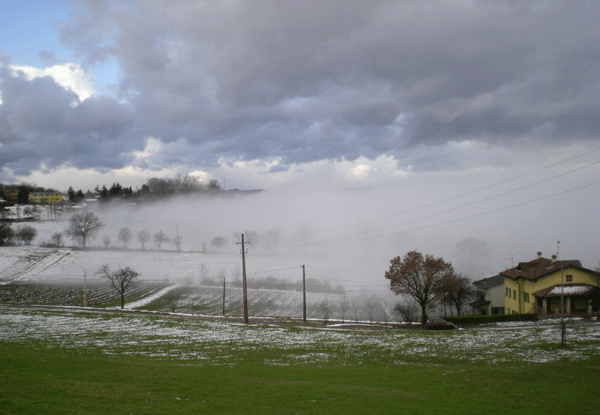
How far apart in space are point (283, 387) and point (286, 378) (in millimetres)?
2633

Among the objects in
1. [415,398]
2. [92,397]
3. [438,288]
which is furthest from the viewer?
[438,288]

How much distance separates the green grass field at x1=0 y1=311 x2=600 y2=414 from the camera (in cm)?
1557

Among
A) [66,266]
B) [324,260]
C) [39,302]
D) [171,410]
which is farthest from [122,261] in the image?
[171,410]

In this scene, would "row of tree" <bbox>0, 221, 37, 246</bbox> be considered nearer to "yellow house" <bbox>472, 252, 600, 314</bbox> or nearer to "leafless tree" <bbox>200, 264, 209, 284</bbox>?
"leafless tree" <bbox>200, 264, 209, 284</bbox>

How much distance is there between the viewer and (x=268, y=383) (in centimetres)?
1956

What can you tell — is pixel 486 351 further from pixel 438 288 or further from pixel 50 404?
pixel 50 404

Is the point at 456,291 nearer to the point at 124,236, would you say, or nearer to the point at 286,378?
the point at 286,378

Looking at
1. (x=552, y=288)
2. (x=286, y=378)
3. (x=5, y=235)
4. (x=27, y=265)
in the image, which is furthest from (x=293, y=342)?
(x=5, y=235)

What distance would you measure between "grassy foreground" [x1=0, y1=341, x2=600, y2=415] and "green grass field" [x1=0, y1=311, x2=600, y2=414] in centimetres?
5

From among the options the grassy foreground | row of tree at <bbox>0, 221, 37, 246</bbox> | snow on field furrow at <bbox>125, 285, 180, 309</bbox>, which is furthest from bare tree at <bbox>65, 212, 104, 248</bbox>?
the grassy foreground

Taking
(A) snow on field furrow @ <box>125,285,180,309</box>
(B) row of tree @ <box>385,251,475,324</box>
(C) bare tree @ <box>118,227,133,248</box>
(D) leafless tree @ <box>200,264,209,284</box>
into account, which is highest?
(C) bare tree @ <box>118,227,133,248</box>

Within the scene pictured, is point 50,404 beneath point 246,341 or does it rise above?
above

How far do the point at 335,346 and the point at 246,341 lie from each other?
903cm

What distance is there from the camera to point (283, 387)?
736 inches
